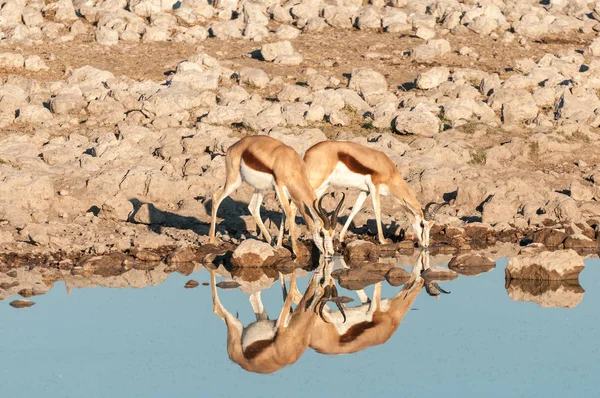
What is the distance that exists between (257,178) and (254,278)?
1.32 metres

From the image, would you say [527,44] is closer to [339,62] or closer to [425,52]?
[425,52]

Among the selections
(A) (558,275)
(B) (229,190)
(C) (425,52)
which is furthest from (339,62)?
(A) (558,275)

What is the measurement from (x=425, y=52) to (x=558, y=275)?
38.0 feet

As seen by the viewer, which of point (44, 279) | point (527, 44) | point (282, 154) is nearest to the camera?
point (44, 279)

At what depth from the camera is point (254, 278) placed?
44.6 feet

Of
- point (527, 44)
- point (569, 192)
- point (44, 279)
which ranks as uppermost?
point (44, 279)

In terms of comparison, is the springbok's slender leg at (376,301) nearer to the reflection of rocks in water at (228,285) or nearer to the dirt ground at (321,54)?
the reflection of rocks in water at (228,285)

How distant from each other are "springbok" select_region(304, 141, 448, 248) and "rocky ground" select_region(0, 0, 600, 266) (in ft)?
1.61

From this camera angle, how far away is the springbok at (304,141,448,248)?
48.4 feet

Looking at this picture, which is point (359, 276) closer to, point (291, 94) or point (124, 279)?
point (124, 279)

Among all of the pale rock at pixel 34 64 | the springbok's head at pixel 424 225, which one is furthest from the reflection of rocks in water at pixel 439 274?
the pale rock at pixel 34 64

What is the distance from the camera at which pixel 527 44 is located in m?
25.6

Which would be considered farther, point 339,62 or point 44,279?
point 339,62

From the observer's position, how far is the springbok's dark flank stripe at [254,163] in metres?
14.1
